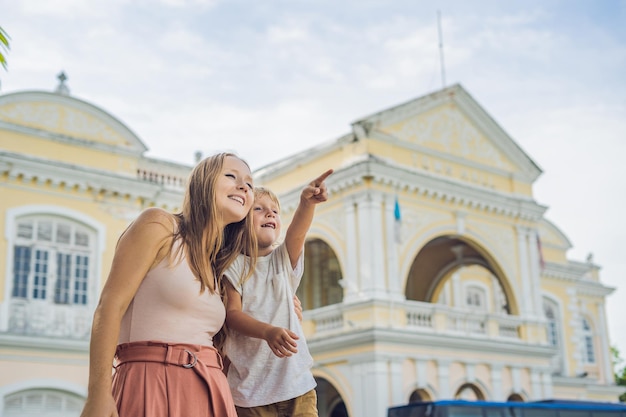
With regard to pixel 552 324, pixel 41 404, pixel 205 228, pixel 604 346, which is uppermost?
pixel 552 324

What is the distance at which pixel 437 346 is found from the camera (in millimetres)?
17516

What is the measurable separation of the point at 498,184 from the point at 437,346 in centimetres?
531

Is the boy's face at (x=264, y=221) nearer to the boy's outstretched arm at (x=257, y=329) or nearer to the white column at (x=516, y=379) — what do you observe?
the boy's outstretched arm at (x=257, y=329)

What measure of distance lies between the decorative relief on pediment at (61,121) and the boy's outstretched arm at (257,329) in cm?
1458

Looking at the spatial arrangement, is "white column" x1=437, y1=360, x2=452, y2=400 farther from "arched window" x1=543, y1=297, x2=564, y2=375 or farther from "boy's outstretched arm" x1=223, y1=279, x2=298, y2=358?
"boy's outstretched arm" x1=223, y1=279, x2=298, y2=358

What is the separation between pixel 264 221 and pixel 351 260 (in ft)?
46.3

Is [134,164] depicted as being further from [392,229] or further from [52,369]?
[392,229]

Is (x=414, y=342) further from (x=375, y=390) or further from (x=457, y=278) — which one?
(x=457, y=278)

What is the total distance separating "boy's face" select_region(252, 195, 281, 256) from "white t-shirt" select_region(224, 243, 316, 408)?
0.15 metres

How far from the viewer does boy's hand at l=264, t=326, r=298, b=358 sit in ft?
8.91

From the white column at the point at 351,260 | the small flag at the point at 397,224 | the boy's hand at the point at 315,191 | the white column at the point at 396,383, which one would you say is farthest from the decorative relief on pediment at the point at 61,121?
the boy's hand at the point at 315,191

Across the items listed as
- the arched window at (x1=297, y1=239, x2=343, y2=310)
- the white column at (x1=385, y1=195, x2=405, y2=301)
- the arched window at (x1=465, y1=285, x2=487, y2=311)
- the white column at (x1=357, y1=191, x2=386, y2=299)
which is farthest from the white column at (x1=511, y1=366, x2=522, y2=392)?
the arched window at (x1=465, y1=285, x2=487, y2=311)

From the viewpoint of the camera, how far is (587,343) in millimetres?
29812

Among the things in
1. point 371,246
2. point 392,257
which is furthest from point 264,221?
point 392,257
